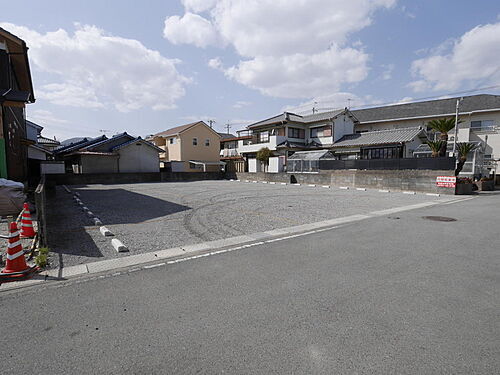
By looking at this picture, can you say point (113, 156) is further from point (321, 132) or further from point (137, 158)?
point (321, 132)

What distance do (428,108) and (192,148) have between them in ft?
92.4

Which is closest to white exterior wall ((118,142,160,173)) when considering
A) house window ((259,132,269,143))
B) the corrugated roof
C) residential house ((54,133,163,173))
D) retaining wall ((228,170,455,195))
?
residential house ((54,133,163,173))

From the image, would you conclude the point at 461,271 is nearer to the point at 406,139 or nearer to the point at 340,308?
the point at 340,308

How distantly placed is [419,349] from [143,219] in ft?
23.4

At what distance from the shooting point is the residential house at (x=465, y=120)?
2145 cm

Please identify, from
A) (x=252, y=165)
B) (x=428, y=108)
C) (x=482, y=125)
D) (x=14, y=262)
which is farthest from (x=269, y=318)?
(x=428, y=108)

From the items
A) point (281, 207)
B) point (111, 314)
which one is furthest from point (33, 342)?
point (281, 207)

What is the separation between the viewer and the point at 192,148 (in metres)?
34.8

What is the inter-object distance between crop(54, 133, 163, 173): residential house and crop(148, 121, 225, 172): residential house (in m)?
3.56

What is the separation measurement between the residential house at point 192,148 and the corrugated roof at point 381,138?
649 inches

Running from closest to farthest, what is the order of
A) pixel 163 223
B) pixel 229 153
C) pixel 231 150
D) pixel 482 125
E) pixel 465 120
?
pixel 163 223 < pixel 482 125 < pixel 465 120 < pixel 231 150 < pixel 229 153

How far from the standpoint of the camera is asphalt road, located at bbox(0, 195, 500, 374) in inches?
83.7

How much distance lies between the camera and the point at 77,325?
2609mm

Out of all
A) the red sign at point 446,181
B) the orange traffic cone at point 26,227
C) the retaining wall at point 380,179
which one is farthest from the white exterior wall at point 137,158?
the red sign at point 446,181
